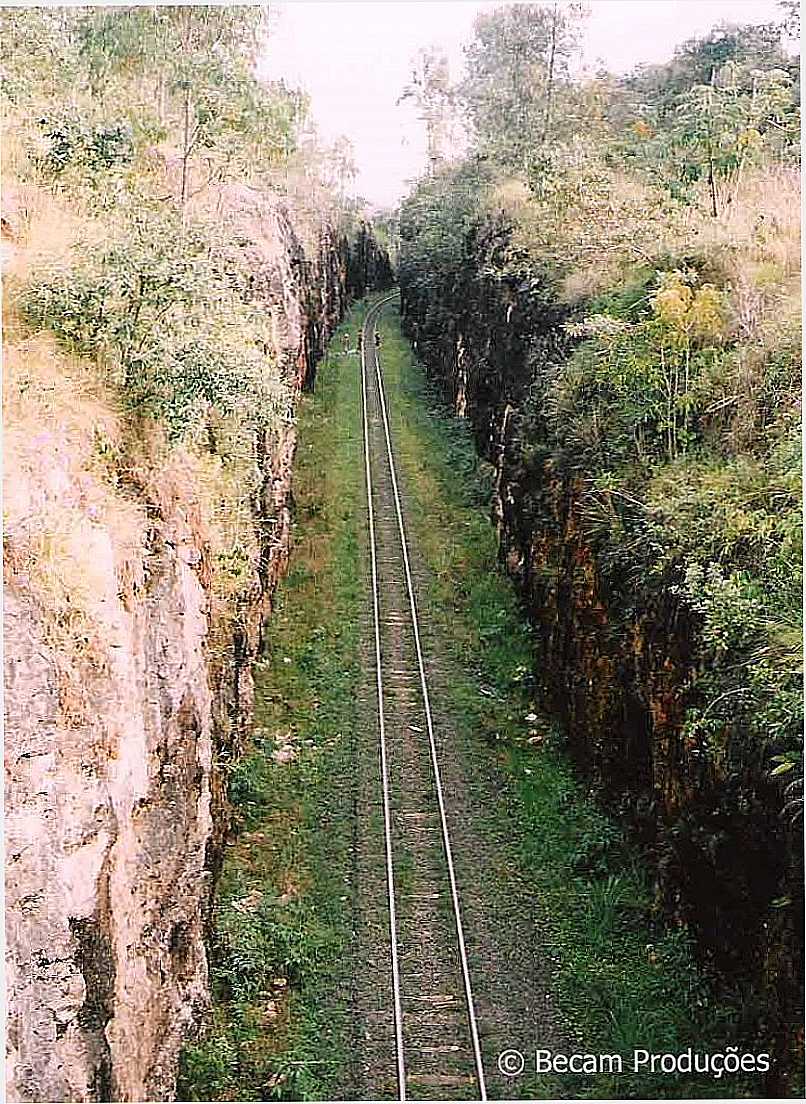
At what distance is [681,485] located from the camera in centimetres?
1586

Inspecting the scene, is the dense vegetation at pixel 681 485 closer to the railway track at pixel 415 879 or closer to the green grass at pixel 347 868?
the green grass at pixel 347 868

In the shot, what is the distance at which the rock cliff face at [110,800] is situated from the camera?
8.73 meters

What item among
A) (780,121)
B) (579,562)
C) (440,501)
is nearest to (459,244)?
(440,501)

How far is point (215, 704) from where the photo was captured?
16031mm

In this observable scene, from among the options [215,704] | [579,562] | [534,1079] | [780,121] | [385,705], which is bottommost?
[534,1079]

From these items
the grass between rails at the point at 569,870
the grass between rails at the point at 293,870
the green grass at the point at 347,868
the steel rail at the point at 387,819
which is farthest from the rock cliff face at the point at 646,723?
the grass between rails at the point at 293,870

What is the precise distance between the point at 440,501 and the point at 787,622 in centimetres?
1819

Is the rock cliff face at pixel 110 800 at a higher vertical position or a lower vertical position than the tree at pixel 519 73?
lower

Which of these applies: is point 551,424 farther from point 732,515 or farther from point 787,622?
point 787,622

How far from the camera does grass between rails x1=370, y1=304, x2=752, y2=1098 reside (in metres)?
12.3

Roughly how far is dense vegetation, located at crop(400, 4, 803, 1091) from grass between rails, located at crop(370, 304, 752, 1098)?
0.48 m

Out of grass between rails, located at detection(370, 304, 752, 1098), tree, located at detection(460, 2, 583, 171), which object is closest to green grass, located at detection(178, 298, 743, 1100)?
grass between rails, located at detection(370, 304, 752, 1098)

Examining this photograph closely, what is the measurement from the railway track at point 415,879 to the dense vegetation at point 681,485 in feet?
7.78

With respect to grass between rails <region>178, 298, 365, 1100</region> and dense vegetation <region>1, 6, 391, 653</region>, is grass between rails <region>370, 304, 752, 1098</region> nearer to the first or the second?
grass between rails <region>178, 298, 365, 1100</region>
